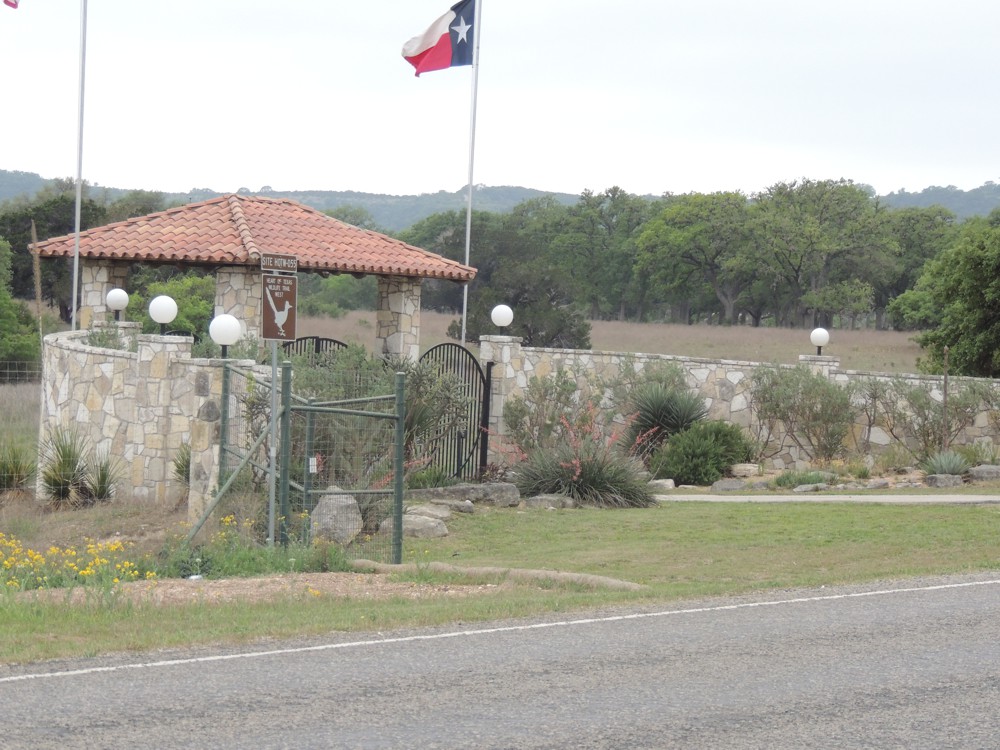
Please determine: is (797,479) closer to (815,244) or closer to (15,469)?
(15,469)

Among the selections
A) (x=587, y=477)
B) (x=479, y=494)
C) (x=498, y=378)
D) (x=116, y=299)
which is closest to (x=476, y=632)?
(x=479, y=494)

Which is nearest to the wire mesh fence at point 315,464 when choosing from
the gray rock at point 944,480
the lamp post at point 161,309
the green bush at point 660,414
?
the lamp post at point 161,309

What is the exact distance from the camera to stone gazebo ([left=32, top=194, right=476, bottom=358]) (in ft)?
75.8

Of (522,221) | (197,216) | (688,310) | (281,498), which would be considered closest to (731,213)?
(688,310)

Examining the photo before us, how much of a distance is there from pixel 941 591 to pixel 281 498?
20.7 ft

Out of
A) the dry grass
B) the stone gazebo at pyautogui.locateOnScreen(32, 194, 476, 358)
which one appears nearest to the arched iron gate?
the stone gazebo at pyautogui.locateOnScreen(32, 194, 476, 358)

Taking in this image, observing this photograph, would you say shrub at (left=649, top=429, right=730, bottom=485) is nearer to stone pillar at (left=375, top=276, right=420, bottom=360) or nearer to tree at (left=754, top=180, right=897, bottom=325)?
stone pillar at (left=375, top=276, right=420, bottom=360)

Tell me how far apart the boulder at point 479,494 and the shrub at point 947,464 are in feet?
22.7

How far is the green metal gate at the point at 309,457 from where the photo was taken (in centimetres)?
1313

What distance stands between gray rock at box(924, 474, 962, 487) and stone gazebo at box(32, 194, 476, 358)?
31.6ft

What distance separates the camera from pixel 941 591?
1087cm

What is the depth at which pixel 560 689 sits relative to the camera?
24.1 feet

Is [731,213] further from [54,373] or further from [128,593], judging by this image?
[128,593]

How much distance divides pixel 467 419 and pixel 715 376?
6131mm
